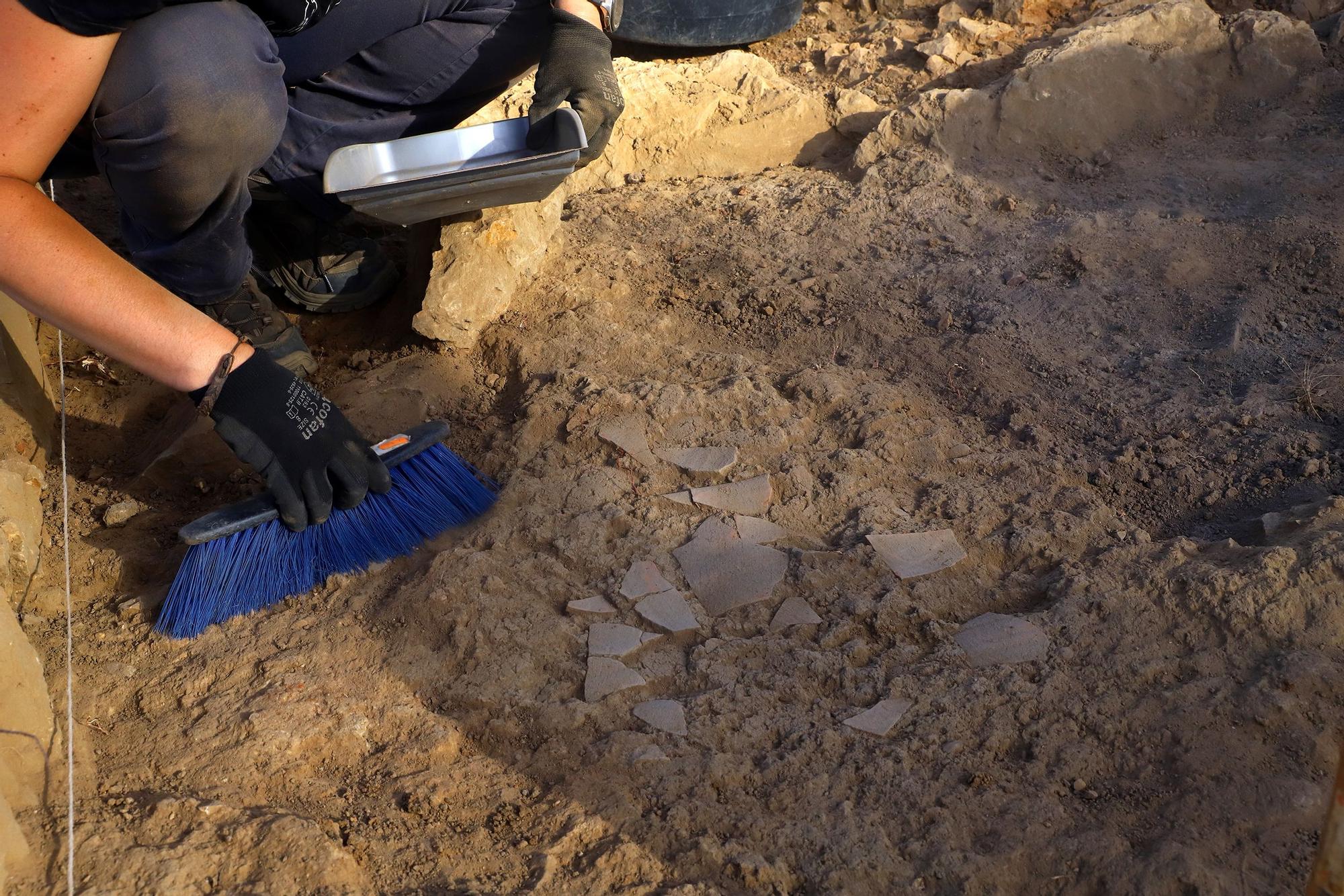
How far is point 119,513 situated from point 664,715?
1378 mm

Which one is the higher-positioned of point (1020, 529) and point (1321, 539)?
point (1321, 539)

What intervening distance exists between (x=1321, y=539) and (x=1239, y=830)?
593mm

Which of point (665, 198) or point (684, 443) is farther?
point (665, 198)

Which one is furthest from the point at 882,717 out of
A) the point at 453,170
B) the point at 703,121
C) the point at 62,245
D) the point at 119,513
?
the point at 703,121

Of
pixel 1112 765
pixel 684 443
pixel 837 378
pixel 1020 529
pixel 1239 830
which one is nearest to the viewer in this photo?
pixel 1239 830

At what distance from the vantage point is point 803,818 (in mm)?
1460

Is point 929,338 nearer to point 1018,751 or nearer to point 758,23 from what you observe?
point 1018,751

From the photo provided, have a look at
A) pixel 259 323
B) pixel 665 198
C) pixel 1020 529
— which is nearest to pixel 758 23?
pixel 665 198

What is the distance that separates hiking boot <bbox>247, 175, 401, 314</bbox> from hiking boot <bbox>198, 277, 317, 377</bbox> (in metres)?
0.22

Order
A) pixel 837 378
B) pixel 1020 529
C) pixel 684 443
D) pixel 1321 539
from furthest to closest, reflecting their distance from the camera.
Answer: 1. pixel 837 378
2. pixel 684 443
3. pixel 1020 529
4. pixel 1321 539

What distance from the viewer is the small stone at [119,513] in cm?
225

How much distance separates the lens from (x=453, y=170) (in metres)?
2.24

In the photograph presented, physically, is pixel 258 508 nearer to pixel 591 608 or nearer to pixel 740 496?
pixel 591 608

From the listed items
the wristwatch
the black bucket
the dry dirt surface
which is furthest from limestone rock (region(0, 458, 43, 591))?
the black bucket
